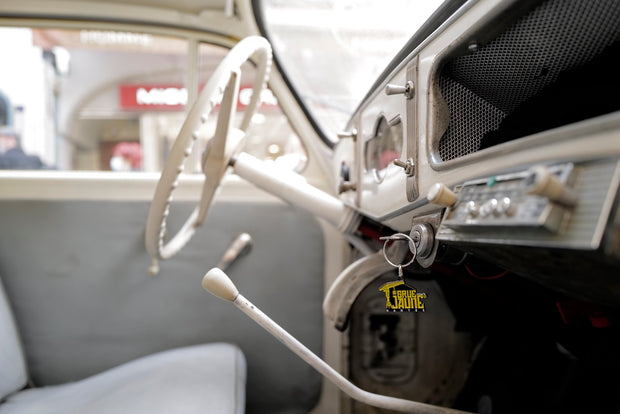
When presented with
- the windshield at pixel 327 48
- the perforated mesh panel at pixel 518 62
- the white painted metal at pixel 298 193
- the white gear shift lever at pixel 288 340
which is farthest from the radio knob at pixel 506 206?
the windshield at pixel 327 48

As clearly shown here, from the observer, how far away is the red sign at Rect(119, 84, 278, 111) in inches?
59.2

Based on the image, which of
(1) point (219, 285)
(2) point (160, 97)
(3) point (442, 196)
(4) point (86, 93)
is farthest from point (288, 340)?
(4) point (86, 93)

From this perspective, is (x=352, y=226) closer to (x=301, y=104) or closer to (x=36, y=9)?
(x=301, y=104)

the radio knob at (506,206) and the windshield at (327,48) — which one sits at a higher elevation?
the windshield at (327,48)

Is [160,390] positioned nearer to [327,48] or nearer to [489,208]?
[489,208]

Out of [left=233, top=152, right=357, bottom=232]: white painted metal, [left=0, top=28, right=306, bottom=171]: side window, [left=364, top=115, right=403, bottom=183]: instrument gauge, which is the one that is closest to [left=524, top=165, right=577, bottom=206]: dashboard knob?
[left=364, top=115, right=403, bottom=183]: instrument gauge

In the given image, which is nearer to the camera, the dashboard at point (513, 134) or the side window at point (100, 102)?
the dashboard at point (513, 134)

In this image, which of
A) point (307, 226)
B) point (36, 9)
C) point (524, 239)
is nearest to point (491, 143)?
point (524, 239)

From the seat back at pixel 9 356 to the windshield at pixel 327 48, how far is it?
119 centimetres

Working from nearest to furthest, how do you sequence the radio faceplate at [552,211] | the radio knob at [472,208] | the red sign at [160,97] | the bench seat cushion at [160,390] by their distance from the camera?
the radio faceplate at [552,211], the radio knob at [472,208], the bench seat cushion at [160,390], the red sign at [160,97]

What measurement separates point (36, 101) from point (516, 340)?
2.15 m

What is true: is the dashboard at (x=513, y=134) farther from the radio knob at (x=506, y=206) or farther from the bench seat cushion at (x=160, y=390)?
the bench seat cushion at (x=160, y=390)

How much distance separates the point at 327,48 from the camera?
4.84ft

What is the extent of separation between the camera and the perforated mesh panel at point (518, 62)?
46 cm
